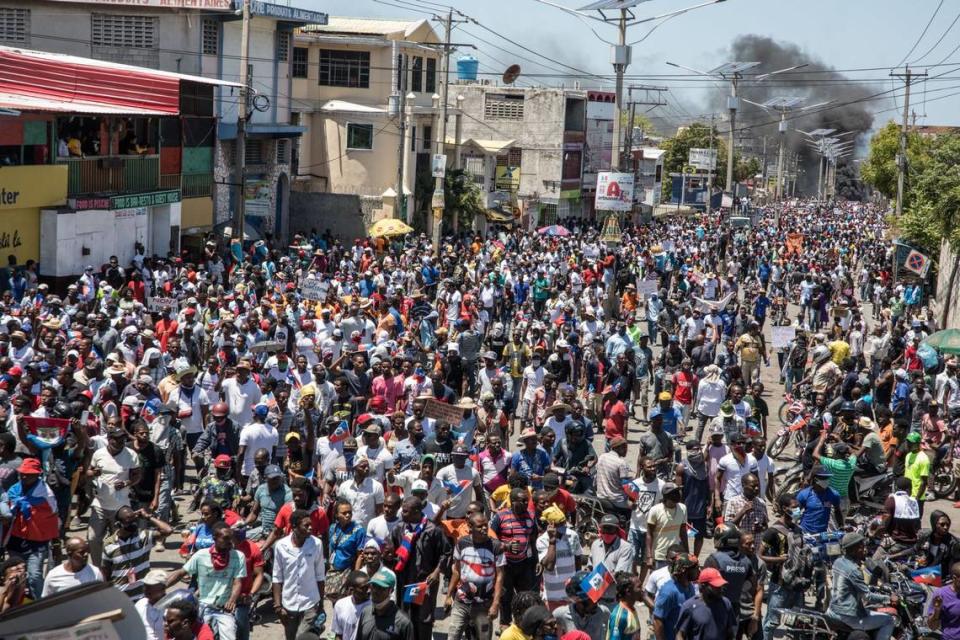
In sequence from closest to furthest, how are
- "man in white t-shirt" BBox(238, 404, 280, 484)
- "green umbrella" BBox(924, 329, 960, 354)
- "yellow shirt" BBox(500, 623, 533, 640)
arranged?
1. "yellow shirt" BBox(500, 623, 533, 640)
2. "man in white t-shirt" BBox(238, 404, 280, 484)
3. "green umbrella" BBox(924, 329, 960, 354)

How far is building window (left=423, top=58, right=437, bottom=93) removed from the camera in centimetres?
4944

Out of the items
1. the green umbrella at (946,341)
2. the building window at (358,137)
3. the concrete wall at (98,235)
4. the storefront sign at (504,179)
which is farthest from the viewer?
the storefront sign at (504,179)

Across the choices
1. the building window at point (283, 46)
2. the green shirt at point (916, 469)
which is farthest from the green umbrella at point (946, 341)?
the building window at point (283, 46)

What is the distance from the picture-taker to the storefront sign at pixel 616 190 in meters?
27.6

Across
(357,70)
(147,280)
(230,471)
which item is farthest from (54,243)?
(357,70)

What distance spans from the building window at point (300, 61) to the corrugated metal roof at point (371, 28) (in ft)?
2.23

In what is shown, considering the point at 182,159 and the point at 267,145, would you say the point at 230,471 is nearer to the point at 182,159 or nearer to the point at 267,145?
the point at 182,159


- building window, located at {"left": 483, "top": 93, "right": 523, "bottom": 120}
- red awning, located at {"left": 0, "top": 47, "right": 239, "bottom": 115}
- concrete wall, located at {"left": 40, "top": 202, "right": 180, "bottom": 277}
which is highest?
building window, located at {"left": 483, "top": 93, "right": 523, "bottom": 120}

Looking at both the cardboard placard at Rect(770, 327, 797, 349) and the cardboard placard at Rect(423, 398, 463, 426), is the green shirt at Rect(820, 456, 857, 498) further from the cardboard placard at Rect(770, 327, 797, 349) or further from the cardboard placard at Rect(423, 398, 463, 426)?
the cardboard placard at Rect(770, 327, 797, 349)

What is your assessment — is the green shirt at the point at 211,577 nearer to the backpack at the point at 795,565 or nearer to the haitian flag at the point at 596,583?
the haitian flag at the point at 596,583

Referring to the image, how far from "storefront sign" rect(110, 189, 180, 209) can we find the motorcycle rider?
2291 centimetres

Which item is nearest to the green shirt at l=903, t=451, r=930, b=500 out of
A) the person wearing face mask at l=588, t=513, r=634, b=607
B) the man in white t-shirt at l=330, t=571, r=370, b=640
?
the person wearing face mask at l=588, t=513, r=634, b=607

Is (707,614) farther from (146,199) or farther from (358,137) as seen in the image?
(358,137)

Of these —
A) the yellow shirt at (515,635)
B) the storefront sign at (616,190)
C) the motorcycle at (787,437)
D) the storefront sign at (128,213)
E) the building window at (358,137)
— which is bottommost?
the motorcycle at (787,437)
